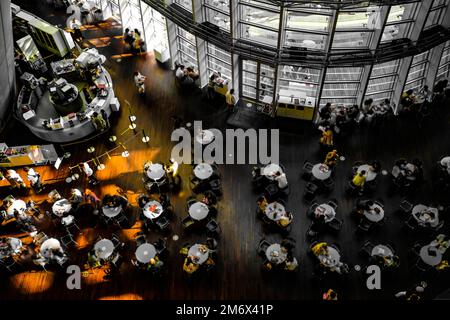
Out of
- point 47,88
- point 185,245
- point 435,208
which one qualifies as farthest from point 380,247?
point 47,88

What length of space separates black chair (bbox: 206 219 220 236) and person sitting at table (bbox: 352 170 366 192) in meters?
6.21

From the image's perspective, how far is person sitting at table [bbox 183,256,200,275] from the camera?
17250 millimetres

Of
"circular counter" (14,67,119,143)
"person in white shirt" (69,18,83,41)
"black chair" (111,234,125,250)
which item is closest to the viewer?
"black chair" (111,234,125,250)

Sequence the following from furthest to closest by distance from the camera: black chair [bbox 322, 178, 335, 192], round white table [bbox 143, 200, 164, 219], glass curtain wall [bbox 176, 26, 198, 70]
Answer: glass curtain wall [bbox 176, 26, 198, 70], black chair [bbox 322, 178, 335, 192], round white table [bbox 143, 200, 164, 219]

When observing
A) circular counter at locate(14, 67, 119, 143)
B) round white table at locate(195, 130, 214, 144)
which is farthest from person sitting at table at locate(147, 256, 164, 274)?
circular counter at locate(14, 67, 119, 143)

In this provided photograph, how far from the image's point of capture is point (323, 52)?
1952 cm

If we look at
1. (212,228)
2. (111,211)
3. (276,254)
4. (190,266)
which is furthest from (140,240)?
(276,254)

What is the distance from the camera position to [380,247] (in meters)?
17.6

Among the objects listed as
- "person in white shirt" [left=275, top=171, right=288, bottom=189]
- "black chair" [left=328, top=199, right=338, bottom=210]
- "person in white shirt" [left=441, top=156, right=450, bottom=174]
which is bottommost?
"black chair" [left=328, top=199, right=338, bottom=210]

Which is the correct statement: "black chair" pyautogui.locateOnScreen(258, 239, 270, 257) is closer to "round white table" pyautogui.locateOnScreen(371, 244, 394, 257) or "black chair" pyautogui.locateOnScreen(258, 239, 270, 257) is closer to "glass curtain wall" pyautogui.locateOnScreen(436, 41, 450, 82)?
"round white table" pyautogui.locateOnScreen(371, 244, 394, 257)

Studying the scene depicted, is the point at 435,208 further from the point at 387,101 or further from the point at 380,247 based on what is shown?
the point at 387,101

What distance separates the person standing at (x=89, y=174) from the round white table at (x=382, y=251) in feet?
40.8

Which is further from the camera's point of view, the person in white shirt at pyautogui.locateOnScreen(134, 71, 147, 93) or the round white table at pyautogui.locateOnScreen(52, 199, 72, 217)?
the person in white shirt at pyautogui.locateOnScreen(134, 71, 147, 93)

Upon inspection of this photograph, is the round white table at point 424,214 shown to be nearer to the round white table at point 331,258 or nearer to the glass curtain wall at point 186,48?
the round white table at point 331,258
